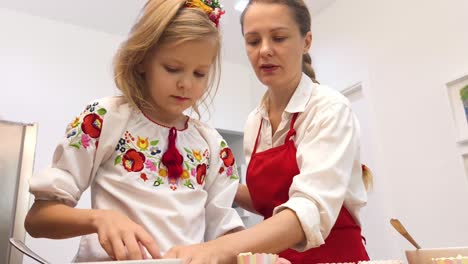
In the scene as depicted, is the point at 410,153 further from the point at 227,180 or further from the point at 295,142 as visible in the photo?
the point at 227,180

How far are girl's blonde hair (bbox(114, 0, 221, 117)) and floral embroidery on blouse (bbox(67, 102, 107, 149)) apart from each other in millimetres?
76

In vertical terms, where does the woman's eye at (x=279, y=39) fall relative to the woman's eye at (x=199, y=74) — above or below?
above

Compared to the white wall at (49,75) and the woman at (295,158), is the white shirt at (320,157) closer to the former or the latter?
the woman at (295,158)

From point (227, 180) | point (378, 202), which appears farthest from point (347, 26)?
point (227, 180)

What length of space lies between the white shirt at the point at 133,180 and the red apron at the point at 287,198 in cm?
19

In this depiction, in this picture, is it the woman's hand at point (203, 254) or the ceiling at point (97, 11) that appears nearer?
the woman's hand at point (203, 254)

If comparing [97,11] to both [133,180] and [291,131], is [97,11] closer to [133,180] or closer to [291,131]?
[291,131]

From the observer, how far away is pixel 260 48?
38.5 inches

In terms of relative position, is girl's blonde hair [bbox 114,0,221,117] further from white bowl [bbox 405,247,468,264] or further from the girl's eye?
white bowl [bbox 405,247,468,264]

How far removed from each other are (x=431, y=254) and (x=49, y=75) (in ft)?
8.34

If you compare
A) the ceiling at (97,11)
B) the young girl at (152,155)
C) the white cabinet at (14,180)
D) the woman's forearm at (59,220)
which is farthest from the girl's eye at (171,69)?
the ceiling at (97,11)

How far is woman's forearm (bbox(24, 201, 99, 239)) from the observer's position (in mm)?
537

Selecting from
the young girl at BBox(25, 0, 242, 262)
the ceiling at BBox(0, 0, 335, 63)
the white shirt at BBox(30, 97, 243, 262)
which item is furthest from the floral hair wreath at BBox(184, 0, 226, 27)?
the ceiling at BBox(0, 0, 335, 63)

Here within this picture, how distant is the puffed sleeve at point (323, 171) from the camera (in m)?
0.63
